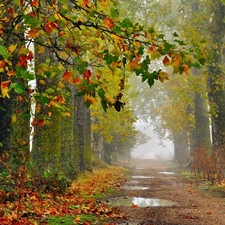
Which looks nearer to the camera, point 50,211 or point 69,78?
point 69,78

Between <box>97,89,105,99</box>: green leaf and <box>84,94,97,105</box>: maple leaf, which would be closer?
<box>97,89,105,99</box>: green leaf

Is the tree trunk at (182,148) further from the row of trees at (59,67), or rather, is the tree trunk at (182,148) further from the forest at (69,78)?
the row of trees at (59,67)

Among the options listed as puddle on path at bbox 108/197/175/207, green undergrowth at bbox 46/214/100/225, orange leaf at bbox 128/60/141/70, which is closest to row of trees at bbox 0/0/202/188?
orange leaf at bbox 128/60/141/70

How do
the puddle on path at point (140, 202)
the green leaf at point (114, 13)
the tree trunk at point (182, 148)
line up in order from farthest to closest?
1. the tree trunk at point (182, 148)
2. the puddle on path at point (140, 202)
3. the green leaf at point (114, 13)

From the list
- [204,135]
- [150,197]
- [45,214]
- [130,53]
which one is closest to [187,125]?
[204,135]

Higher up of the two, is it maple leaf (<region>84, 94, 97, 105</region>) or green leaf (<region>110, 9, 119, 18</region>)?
green leaf (<region>110, 9, 119, 18</region>)

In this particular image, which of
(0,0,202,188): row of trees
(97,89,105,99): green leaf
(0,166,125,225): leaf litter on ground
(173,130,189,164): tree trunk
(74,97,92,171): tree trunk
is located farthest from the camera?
(173,130,189,164): tree trunk

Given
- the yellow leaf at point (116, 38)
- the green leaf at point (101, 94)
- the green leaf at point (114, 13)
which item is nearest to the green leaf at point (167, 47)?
the yellow leaf at point (116, 38)

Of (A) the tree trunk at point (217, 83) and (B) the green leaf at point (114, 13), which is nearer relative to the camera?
(B) the green leaf at point (114, 13)

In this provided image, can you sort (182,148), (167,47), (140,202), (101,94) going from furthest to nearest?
1. (182,148)
2. (140,202)
3. (167,47)
4. (101,94)

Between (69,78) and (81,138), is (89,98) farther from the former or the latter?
(81,138)

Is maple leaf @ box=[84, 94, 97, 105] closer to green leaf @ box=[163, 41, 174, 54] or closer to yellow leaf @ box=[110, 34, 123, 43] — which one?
yellow leaf @ box=[110, 34, 123, 43]

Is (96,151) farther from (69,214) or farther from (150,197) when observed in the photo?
(69,214)

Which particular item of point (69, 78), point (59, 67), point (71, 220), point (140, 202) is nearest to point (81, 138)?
point (140, 202)
